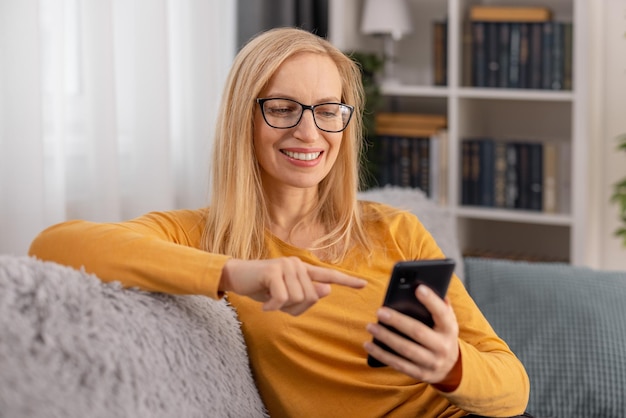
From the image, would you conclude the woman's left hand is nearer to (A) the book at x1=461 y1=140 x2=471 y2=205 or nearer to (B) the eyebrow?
(B) the eyebrow

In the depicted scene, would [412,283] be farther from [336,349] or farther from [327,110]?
[327,110]

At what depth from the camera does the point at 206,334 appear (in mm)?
1312

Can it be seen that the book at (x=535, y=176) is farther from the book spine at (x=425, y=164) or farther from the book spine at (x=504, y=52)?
the book spine at (x=425, y=164)

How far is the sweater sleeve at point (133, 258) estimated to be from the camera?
1.23 meters

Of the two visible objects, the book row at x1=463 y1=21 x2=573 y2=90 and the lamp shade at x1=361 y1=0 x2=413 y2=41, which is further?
the lamp shade at x1=361 y1=0 x2=413 y2=41

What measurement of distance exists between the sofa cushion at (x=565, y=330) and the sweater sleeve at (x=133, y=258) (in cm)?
92

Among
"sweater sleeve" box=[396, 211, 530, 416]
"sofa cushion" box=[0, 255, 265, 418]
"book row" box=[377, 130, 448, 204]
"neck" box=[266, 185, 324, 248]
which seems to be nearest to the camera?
"sofa cushion" box=[0, 255, 265, 418]

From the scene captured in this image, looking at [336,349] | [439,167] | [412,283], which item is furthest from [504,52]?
[412,283]

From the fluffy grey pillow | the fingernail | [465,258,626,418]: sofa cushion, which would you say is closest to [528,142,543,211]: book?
the fluffy grey pillow

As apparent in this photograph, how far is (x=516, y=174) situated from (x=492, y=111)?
379 mm

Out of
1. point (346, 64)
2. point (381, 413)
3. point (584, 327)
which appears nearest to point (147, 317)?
point (381, 413)

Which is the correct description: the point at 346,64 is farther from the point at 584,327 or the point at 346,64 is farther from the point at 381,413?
the point at 584,327

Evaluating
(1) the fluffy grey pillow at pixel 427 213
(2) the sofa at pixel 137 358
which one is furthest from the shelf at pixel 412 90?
(2) the sofa at pixel 137 358

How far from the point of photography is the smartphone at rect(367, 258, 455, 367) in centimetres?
114
